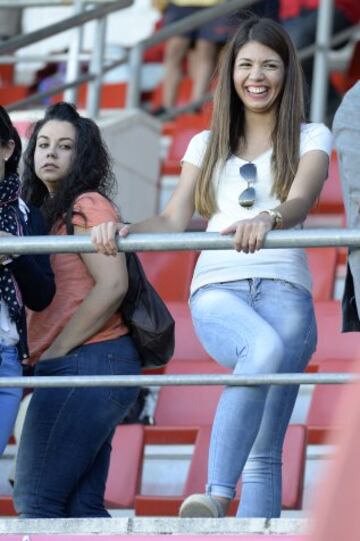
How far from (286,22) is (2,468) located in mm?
4268

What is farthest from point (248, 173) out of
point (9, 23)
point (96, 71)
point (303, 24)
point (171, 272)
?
point (9, 23)

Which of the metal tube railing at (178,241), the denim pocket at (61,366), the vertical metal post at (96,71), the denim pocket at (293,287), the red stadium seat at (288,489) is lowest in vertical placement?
the red stadium seat at (288,489)

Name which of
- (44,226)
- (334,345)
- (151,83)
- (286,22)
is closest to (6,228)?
(44,226)

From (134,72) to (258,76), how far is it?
379cm

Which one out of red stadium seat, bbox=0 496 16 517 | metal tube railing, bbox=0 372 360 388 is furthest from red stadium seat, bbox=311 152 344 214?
metal tube railing, bbox=0 372 360 388

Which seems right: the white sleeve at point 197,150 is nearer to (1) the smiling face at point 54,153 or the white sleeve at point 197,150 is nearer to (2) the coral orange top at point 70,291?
(2) the coral orange top at point 70,291

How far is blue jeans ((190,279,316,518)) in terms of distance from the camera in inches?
130

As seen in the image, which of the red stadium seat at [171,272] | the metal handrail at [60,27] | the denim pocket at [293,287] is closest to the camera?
the denim pocket at [293,287]

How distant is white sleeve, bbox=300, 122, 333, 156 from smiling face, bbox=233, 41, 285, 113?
0.40ft

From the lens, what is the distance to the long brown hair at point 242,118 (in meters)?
3.59

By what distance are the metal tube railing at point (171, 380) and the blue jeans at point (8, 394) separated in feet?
0.53

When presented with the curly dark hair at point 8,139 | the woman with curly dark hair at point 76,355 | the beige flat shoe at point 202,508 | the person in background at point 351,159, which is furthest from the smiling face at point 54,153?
the beige flat shoe at point 202,508

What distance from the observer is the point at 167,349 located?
3.79m

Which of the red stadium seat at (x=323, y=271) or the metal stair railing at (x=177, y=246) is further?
the red stadium seat at (x=323, y=271)
